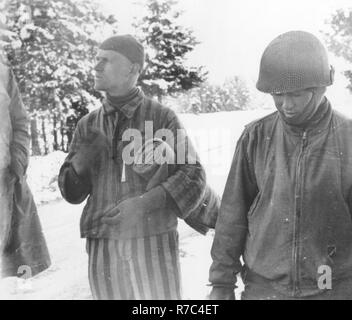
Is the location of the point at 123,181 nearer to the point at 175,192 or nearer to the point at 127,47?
the point at 175,192

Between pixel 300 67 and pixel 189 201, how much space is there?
27.4 inches

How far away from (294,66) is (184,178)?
641 mm

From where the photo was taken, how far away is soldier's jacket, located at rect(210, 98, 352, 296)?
159cm

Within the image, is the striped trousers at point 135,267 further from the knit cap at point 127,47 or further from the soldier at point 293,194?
the knit cap at point 127,47

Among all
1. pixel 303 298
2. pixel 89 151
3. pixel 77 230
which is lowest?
pixel 303 298

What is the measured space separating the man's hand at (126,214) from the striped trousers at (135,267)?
7 cm

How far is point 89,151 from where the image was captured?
1.98 metres

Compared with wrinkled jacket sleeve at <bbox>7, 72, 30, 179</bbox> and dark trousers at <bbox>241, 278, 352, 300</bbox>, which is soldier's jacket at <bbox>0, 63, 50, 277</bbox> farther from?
dark trousers at <bbox>241, 278, 352, 300</bbox>

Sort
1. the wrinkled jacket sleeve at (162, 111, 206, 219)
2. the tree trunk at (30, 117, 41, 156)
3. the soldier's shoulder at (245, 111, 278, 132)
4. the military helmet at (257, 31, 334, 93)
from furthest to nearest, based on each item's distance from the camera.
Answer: the tree trunk at (30, 117, 41, 156) → the wrinkled jacket sleeve at (162, 111, 206, 219) → the soldier's shoulder at (245, 111, 278, 132) → the military helmet at (257, 31, 334, 93)

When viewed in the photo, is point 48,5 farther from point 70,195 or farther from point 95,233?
point 95,233

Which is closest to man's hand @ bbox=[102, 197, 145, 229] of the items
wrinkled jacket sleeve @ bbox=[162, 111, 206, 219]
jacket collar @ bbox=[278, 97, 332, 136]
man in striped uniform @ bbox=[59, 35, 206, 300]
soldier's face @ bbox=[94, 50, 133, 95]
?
man in striped uniform @ bbox=[59, 35, 206, 300]

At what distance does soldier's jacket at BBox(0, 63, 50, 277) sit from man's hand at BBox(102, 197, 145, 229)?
0.33 meters

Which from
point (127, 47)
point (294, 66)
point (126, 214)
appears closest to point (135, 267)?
point (126, 214)
